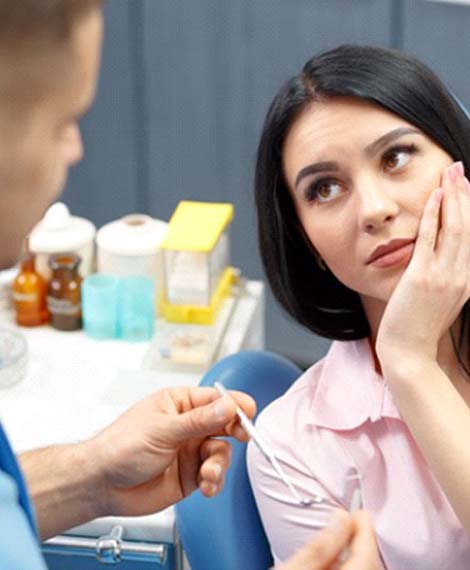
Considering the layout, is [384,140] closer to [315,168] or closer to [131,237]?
[315,168]

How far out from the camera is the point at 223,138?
3.77 meters

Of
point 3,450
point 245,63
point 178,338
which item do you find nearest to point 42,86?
point 3,450

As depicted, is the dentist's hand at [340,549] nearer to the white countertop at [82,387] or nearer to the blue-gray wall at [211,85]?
the white countertop at [82,387]

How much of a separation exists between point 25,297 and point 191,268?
32 centimetres

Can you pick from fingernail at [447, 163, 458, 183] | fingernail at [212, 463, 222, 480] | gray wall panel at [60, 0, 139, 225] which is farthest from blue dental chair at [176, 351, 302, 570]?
gray wall panel at [60, 0, 139, 225]

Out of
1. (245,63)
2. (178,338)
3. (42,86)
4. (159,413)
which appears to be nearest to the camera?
(42,86)

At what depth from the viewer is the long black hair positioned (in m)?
1.80

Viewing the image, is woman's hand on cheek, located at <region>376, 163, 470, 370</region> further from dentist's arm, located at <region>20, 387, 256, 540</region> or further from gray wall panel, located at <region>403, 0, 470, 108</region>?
gray wall panel, located at <region>403, 0, 470, 108</region>

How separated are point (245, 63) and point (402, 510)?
2.05 metres

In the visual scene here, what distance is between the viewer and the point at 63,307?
98.7 inches

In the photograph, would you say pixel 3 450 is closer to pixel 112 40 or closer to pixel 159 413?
pixel 159 413

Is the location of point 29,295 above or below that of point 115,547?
above

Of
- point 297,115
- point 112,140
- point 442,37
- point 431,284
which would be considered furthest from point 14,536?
point 112,140

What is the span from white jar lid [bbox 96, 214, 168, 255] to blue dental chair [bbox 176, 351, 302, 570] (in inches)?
20.1
